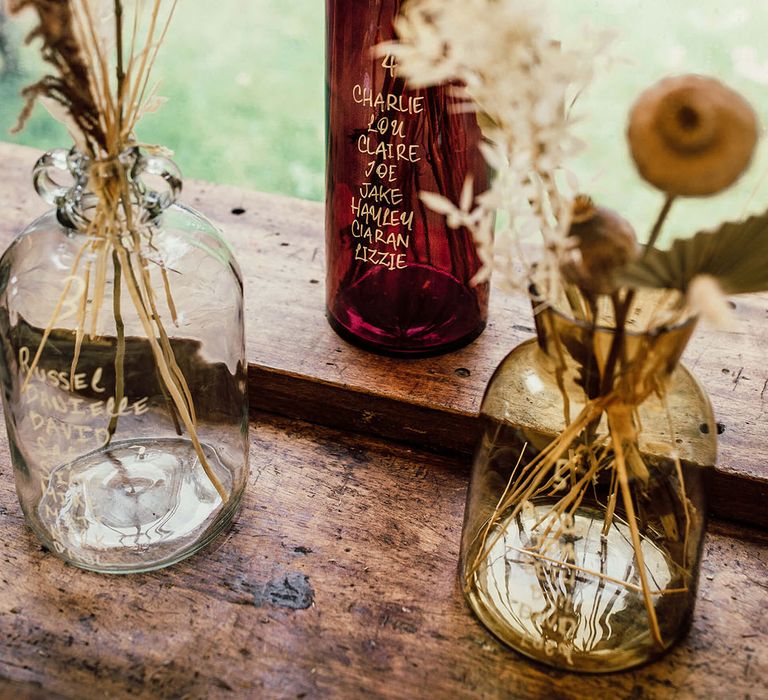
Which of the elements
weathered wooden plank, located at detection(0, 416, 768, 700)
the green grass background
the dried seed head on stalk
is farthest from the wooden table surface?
the green grass background

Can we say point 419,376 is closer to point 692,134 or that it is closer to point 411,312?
point 411,312

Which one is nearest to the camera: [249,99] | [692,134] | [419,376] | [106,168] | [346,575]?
[692,134]

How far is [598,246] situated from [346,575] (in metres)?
0.31

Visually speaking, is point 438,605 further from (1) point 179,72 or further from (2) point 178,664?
(1) point 179,72

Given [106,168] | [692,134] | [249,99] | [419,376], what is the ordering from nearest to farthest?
[692,134]
[106,168]
[419,376]
[249,99]

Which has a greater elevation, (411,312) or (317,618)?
(411,312)

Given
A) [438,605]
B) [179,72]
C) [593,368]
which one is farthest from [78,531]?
[179,72]

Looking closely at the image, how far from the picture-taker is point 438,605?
0.60m

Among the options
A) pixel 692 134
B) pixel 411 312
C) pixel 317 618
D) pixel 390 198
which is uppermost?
pixel 692 134

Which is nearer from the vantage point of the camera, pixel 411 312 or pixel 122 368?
pixel 122 368

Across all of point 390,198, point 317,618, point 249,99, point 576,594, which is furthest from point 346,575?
point 249,99

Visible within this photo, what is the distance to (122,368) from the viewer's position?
1.97ft

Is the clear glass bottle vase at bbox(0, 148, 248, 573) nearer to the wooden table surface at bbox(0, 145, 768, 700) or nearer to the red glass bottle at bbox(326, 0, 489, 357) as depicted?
the wooden table surface at bbox(0, 145, 768, 700)

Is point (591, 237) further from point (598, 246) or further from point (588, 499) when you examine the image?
point (588, 499)
